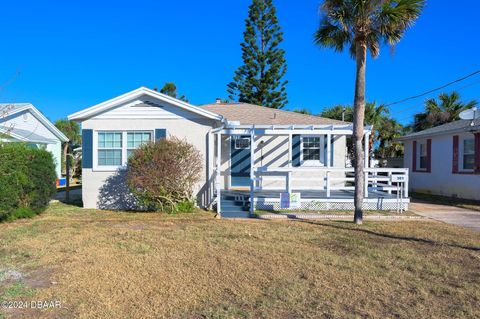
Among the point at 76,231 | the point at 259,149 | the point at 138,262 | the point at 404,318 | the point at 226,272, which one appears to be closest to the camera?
the point at 404,318

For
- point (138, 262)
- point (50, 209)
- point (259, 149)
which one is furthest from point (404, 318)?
point (50, 209)

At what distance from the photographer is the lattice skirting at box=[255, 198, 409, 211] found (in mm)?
11062

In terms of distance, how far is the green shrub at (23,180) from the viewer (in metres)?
9.15

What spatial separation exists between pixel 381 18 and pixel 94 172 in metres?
9.77

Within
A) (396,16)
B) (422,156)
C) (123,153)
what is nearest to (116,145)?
(123,153)

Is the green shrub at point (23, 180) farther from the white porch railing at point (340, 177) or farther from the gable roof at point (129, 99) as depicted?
the white porch railing at point (340, 177)

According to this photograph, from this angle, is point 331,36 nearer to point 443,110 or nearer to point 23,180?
point 23,180

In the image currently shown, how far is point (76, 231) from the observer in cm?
830

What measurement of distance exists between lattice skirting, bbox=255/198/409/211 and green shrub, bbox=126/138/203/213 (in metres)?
2.28

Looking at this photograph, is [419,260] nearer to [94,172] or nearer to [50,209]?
[94,172]

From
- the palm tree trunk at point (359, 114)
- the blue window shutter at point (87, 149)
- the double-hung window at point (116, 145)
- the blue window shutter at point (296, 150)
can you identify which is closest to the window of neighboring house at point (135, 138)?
the double-hung window at point (116, 145)

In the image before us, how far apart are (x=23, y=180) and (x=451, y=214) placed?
12.6 m

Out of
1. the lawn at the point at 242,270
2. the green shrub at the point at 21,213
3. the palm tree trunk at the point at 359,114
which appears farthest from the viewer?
the green shrub at the point at 21,213

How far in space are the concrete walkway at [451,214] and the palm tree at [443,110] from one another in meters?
13.9
